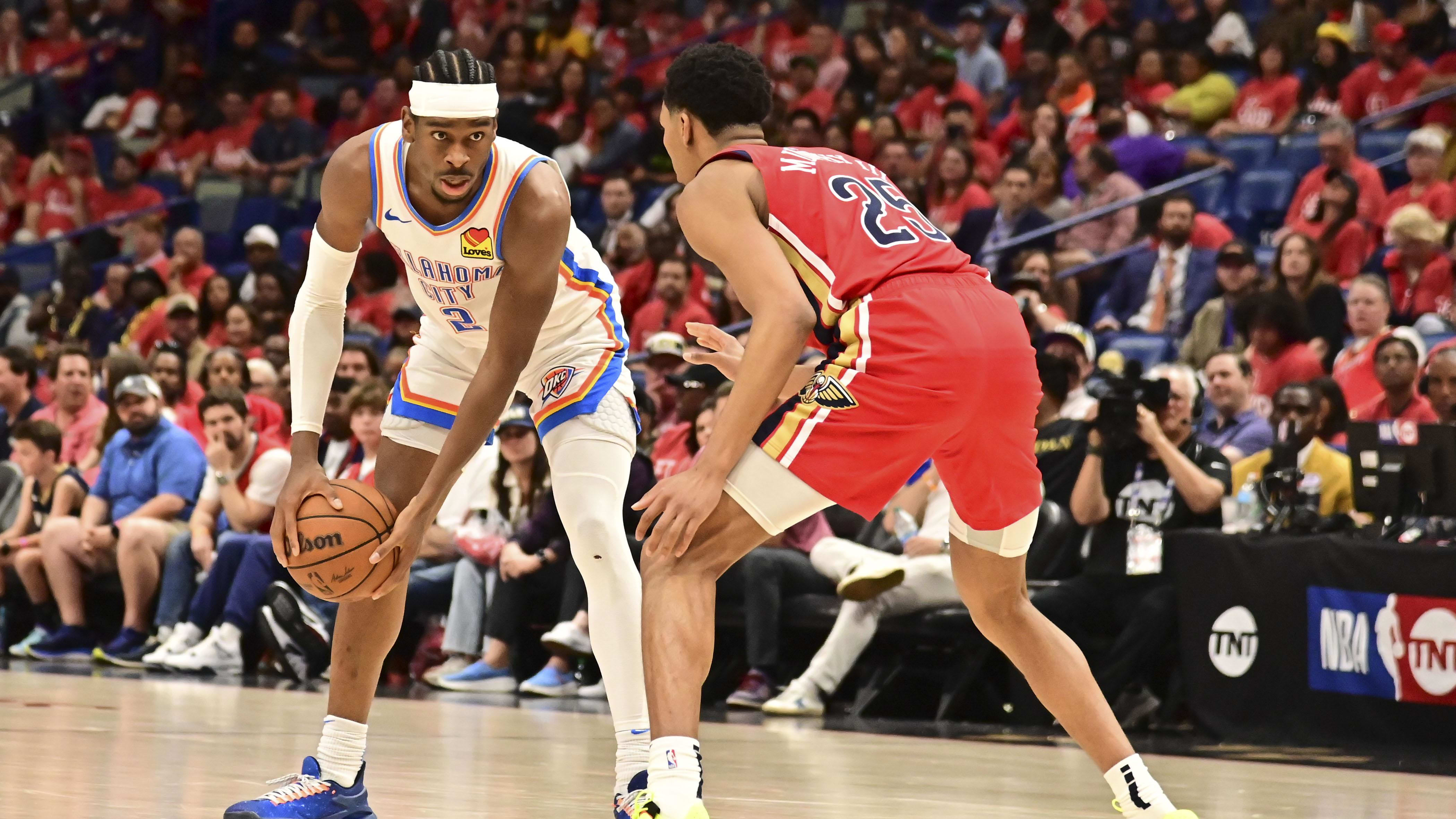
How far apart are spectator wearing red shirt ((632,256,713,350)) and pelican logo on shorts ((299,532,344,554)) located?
24.2 feet

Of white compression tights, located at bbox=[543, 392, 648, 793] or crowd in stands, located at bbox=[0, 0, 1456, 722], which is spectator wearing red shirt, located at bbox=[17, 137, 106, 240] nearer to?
crowd in stands, located at bbox=[0, 0, 1456, 722]

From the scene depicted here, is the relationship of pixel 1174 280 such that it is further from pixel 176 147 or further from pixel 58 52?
pixel 58 52

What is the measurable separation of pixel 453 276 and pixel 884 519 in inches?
185

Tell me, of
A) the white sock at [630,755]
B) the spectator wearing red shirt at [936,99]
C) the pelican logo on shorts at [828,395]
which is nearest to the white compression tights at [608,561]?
the white sock at [630,755]

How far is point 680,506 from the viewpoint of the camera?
363 cm

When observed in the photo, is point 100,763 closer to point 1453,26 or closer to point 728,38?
point 1453,26

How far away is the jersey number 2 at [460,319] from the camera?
15.0 ft

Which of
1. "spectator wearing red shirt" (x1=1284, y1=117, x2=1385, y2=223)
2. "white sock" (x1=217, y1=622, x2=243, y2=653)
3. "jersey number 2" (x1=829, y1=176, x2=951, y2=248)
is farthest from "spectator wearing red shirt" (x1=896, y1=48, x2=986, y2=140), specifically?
"jersey number 2" (x1=829, y1=176, x2=951, y2=248)

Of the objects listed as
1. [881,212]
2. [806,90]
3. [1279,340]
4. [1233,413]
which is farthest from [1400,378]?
[806,90]

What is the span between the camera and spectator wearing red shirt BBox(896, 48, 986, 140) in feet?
44.7

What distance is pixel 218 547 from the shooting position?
9.84 meters

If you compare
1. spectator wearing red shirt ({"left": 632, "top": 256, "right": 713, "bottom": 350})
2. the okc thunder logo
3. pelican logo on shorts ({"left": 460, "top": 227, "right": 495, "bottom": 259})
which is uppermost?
spectator wearing red shirt ({"left": 632, "top": 256, "right": 713, "bottom": 350})

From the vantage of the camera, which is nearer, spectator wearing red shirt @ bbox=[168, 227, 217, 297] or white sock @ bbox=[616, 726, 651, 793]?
white sock @ bbox=[616, 726, 651, 793]

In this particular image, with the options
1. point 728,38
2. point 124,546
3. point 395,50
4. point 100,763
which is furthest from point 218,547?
point 395,50
